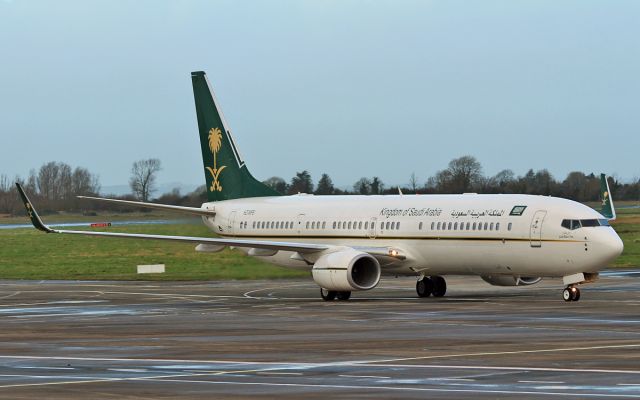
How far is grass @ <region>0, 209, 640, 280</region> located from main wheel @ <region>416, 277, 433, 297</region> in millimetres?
9774

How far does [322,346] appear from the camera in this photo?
82.4 feet

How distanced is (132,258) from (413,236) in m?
30.8

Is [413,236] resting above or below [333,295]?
Result: above

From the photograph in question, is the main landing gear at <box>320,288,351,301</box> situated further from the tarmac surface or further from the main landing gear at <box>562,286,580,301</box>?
the main landing gear at <box>562,286,580,301</box>

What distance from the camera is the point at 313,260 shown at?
45.2 m

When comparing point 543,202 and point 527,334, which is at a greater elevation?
point 543,202

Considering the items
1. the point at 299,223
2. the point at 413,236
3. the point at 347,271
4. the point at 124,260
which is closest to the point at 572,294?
the point at 413,236

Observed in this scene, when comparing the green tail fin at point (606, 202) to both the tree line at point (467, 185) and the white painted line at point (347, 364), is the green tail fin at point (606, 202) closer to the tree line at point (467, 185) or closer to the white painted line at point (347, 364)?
the tree line at point (467, 185)

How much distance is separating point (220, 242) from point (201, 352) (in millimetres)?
19848

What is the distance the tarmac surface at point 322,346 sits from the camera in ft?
60.4

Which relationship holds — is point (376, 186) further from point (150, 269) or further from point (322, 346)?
point (322, 346)

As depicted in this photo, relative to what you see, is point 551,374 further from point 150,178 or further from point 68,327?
point 150,178

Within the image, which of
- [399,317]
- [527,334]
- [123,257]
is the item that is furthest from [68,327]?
[123,257]

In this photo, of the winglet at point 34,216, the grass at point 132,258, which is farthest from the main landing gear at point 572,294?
the winglet at point 34,216
